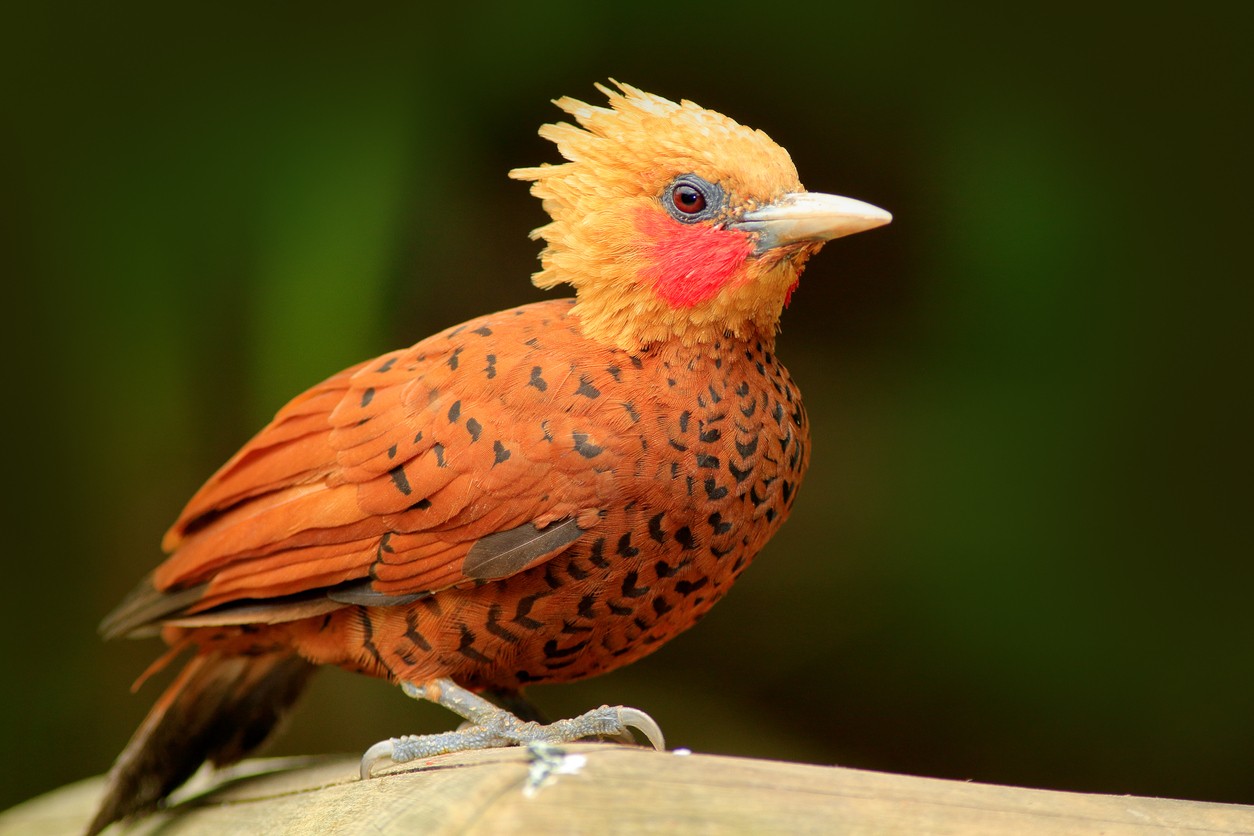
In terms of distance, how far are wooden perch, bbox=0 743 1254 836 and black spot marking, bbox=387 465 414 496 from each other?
0.53 m

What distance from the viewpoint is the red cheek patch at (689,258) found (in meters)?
2.42

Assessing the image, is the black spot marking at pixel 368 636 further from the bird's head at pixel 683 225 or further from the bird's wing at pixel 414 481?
the bird's head at pixel 683 225

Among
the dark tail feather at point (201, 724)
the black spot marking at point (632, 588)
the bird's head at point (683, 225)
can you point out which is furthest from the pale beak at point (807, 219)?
the dark tail feather at point (201, 724)

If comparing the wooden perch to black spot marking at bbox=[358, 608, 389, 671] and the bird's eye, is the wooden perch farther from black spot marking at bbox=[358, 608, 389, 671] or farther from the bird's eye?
the bird's eye

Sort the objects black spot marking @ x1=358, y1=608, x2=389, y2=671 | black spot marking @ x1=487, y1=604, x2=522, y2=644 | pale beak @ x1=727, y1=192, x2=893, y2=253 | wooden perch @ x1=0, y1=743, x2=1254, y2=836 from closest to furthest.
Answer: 1. wooden perch @ x1=0, y1=743, x2=1254, y2=836
2. pale beak @ x1=727, y1=192, x2=893, y2=253
3. black spot marking @ x1=487, y1=604, x2=522, y2=644
4. black spot marking @ x1=358, y1=608, x2=389, y2=671

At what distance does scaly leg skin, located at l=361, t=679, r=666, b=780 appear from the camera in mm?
2414

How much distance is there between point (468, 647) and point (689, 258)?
34.5 inches

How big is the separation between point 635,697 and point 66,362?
206 centimetres

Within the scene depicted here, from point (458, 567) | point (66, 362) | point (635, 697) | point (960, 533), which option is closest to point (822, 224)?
point (458, 567)

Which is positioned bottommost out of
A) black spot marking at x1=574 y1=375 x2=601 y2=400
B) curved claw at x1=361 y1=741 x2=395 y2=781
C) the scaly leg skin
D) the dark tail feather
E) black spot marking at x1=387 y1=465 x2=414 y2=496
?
the dark tail feather

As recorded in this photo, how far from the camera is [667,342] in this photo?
2.49 metres

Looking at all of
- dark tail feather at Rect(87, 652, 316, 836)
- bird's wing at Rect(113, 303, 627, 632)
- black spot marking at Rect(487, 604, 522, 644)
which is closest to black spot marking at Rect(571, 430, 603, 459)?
bird's wing at Rect(113, 303, 627, 632)

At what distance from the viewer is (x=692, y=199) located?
2457 mm

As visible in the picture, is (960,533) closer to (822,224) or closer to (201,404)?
(822,224)
